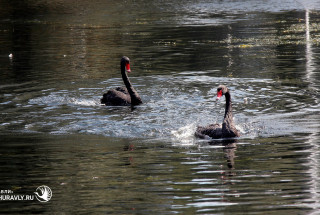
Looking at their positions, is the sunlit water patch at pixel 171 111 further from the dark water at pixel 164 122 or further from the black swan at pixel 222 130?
the black swan at pixel 222 130

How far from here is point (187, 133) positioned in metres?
12.4

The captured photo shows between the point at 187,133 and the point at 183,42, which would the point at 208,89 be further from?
the point at 183,42

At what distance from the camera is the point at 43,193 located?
8445 mm

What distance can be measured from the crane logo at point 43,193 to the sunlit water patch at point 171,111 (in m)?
3.54

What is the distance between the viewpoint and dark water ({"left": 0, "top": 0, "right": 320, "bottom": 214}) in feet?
27.0

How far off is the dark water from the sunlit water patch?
38mm

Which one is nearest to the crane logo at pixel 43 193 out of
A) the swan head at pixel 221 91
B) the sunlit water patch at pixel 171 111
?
the sunlit water patch at pixel 171 111

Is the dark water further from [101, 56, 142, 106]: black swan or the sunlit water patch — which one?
[101, 56, 142, 106]: black swan

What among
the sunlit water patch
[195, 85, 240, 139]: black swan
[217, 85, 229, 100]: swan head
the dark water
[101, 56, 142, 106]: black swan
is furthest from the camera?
[101, 56, 142, 106]: black swan

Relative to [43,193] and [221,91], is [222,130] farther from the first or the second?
[43,193]

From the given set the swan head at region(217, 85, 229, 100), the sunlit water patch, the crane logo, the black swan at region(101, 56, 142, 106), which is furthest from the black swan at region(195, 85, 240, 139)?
the crane logo

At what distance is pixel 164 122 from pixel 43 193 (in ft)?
16.8

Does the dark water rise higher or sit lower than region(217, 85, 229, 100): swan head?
lower

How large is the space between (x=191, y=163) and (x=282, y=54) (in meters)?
14.0
